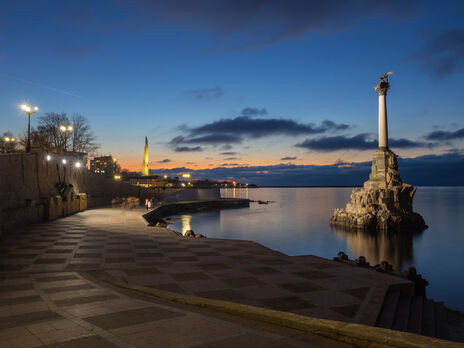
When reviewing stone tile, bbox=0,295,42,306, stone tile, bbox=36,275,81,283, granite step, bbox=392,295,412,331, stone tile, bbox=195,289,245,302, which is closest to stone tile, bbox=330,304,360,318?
granite step, bbox=392,295,412,331

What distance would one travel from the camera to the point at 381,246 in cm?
3475

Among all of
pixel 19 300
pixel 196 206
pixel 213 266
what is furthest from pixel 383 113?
pixel 19 300

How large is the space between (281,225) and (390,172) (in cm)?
1891

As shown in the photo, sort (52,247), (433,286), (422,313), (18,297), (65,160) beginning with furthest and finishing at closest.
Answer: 1. (65,160)
2. (433,286)
3. (52,247)
4. (422,313)
5. (18,297)

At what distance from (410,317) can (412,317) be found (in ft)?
0.55

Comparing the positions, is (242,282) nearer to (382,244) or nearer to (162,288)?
(162,288)

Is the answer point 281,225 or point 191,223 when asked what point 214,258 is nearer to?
point 191,223

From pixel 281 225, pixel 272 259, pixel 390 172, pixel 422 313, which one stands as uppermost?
pixel 390 172

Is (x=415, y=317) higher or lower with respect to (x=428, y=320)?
higher

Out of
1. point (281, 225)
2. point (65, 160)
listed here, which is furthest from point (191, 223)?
point (65, 160)

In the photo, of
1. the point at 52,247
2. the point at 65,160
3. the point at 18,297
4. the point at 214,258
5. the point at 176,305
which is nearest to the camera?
the point at 176,305

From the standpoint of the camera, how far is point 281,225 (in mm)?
52000

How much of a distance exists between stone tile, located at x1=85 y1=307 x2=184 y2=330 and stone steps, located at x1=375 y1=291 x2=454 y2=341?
425 cm

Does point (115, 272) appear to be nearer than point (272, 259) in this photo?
Yes
